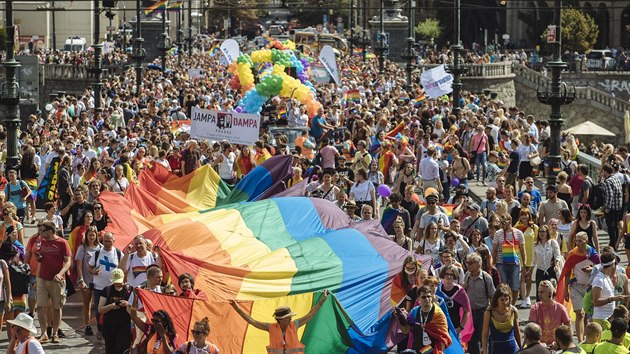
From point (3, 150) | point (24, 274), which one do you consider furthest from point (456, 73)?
point (24, 274)

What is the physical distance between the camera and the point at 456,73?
37.4 meters

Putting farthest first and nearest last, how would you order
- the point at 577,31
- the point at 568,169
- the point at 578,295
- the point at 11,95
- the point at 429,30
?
the point at 429,30 → the point at 577,31 → the point at 568,169 → the point at 11,95 → the point at 578,295

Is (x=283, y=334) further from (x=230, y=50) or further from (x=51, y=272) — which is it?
(x=230, y=50)

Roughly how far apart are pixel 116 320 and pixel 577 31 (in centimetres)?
6541

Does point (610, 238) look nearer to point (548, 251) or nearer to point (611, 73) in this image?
point (548, 251)

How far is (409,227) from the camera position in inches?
789

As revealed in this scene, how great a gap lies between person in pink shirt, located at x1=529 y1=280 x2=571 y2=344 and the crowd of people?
1 centimetres

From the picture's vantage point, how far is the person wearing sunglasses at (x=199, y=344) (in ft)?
42.2

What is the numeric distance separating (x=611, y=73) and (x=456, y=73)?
39.4m

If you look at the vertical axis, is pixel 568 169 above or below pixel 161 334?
above

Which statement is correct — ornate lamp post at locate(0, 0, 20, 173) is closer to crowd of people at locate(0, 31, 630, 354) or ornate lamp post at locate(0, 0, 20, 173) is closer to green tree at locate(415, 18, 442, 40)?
crowd of people at locate(0, 31, 630, 354)

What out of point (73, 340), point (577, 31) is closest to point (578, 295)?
point (73, 340)

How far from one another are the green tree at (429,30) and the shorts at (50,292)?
75869 mm

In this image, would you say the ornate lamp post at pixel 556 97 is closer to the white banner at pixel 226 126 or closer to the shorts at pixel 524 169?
the shorts at pixel 524 169
